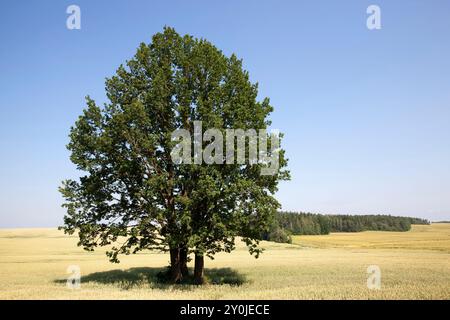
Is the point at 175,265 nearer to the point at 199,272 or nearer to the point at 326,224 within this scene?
the point at 199,272

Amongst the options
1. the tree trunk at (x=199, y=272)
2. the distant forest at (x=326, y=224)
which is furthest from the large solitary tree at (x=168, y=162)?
the distant forest at (x=326, y=224)

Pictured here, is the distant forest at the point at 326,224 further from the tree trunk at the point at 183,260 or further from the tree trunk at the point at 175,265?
the tree trunk at the point at 175,265

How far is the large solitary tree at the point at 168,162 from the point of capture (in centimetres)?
2477

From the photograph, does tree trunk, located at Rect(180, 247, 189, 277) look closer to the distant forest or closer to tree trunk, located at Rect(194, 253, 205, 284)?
tree trunk, located at Rect(194, 253, 205, 284)

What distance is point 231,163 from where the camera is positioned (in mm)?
24828

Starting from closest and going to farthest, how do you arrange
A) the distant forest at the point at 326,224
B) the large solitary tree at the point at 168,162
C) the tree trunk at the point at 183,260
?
the large solitary tree at the point at 168,162, the tree trunk at the point at 183,260, the distant forest at the point at 326,224

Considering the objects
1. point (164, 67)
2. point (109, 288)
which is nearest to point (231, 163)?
point (164, 67)

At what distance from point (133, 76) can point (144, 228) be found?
11.2m

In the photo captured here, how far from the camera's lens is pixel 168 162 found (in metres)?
27.0

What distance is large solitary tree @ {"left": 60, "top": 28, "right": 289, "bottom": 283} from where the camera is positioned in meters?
24.8
